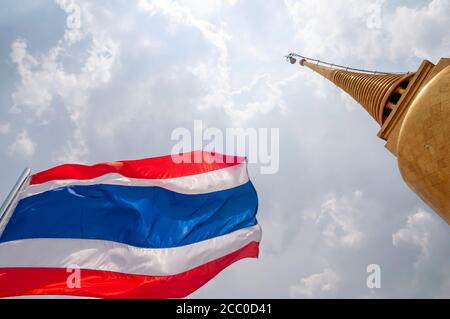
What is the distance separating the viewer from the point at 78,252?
9828mm

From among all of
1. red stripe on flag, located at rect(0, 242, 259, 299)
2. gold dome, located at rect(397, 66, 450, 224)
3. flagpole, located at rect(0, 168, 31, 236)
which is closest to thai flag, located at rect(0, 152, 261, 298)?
red stripe on flag, located at rect(0, 242, 259, 299)

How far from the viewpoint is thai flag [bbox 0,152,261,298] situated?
30.6 ft

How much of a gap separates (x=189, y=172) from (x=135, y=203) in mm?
2491

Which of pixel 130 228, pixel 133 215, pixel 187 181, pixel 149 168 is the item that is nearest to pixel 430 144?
pixel 187 181

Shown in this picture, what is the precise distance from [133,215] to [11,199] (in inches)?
146

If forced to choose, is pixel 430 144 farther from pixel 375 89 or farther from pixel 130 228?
pixel 130 228

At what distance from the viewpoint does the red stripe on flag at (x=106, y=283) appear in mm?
8734

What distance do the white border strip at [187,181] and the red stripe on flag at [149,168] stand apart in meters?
0.14

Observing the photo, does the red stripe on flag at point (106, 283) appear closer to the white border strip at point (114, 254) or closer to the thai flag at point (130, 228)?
the thai flag at point (130, 228)

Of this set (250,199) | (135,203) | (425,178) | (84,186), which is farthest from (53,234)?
(425,178)

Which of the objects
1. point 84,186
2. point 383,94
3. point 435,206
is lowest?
point 84,186

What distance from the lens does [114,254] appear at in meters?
10.2

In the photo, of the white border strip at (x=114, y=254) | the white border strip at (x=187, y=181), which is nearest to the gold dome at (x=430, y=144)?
the white border strip at (x=187, y=181)

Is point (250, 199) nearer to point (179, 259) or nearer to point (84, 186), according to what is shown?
point (179, 259)
